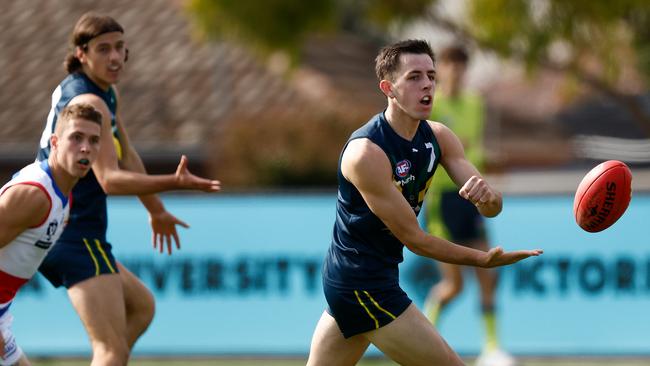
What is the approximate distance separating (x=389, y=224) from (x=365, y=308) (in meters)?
0.44

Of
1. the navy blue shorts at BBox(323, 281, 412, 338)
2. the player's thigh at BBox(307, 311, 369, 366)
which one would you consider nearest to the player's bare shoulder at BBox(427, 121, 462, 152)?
the navy blue shorts at BBox(323, 281, 412, 338)

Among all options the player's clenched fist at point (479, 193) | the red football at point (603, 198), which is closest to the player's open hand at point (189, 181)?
the player's clenched fist at point (479, 193)

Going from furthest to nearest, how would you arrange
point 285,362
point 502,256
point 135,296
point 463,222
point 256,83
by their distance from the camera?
point 256,83, point 285,362, point 463,222, point 135,296, point 502,256

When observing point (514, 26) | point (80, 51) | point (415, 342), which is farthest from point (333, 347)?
point (514, 26)

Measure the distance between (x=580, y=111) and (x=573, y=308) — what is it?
32.3 metres

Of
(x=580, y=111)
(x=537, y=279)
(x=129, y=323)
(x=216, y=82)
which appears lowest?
(x=129, y=323)

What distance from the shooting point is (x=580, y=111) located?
140 ft

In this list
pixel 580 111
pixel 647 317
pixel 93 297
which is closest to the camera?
pixel 93 297

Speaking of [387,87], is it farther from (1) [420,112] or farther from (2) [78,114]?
(2) [78,114]

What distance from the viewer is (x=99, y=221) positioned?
24.7 ft

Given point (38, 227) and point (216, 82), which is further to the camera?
point (216, 82)

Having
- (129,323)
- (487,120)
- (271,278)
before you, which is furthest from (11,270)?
(487,120)

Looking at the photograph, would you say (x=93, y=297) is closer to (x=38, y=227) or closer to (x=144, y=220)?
(x=38, y=227)

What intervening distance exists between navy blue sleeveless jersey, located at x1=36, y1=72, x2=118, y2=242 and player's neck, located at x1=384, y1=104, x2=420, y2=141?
1.74 metres
